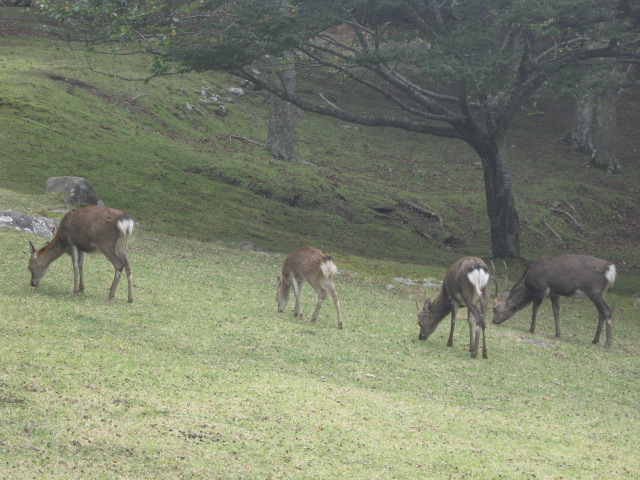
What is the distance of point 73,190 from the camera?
836 inches

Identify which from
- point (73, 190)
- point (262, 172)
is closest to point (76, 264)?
point (73, 190)

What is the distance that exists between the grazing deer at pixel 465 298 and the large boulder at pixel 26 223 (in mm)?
9000

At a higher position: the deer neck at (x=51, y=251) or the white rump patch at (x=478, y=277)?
the deer neck at (x=51, y=251)

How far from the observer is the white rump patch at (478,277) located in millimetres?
12641

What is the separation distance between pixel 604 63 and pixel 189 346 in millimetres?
16054

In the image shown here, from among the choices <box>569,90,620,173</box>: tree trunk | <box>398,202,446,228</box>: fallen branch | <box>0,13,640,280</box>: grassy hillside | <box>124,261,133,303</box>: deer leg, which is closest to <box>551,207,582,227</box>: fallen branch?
<box>0,13,640,280</box>: grassy hillside

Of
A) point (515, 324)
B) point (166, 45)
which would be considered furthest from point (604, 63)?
point (166, 45)

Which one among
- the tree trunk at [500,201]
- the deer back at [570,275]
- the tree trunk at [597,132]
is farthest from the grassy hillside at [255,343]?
the tree trunk at [597,132]

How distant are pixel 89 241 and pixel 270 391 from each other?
510cm

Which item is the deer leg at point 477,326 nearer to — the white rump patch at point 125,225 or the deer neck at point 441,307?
the deer neck at point 441,307

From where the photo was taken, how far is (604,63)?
21672 mm

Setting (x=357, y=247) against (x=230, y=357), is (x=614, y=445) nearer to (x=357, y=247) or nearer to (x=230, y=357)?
(x=230, y=357)

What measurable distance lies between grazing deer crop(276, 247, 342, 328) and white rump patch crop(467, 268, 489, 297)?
7.65ft

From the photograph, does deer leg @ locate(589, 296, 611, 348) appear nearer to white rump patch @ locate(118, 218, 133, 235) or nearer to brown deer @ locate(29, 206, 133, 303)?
brown deer @ locate(29, 206, 133, 303)
